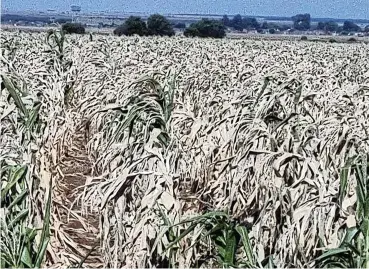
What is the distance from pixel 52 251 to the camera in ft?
14.8

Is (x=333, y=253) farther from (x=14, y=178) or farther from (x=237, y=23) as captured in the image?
(x=237, y=23)

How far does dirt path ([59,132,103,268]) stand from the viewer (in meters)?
5.64

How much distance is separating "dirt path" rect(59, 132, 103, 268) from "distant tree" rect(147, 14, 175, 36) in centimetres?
4256

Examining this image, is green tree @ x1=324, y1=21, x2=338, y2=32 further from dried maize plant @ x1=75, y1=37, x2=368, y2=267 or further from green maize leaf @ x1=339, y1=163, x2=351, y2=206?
green maize leaf @ x1=339, y1=163, x2=351, y2=206

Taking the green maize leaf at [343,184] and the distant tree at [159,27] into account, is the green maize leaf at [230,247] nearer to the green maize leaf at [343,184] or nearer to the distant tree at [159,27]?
the green maize leaf at [343,184]

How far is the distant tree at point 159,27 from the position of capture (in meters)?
53.0

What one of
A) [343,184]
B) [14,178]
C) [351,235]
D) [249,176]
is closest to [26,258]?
[14,178]

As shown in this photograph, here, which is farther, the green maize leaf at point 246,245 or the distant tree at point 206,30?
the distant tree at point 206,30

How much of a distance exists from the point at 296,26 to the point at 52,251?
9265 cm

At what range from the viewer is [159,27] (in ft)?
175

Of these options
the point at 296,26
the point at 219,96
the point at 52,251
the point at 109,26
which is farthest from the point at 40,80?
the point at 296,26

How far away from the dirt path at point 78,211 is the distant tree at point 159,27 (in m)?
42.6

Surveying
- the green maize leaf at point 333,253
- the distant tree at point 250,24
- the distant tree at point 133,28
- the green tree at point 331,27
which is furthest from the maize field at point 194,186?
the distant tree at point 250,24

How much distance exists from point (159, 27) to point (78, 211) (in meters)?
47.6
